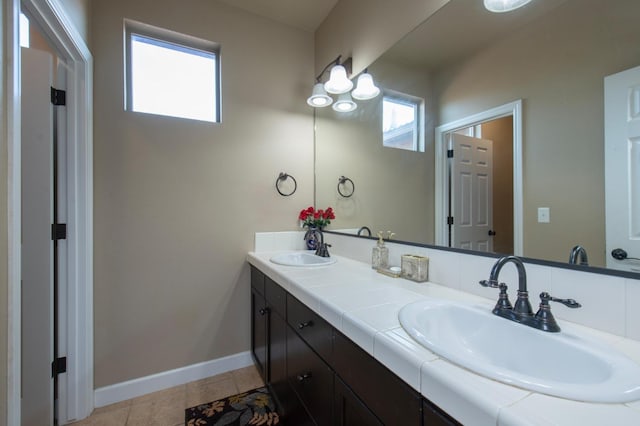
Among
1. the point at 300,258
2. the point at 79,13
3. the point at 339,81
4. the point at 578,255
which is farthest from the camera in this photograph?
the point at 300,258

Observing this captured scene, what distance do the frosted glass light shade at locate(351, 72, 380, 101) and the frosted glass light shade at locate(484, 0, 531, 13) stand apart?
2.52 feet

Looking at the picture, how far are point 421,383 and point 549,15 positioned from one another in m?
1.20

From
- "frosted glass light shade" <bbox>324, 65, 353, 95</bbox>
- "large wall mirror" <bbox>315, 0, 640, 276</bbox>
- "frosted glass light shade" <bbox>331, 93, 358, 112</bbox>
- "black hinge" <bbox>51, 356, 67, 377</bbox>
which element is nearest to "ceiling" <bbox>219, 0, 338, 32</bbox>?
"frosted glass light shade" <bbox>324, 65, 353, 95</bbox>

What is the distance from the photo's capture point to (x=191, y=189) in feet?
6.31

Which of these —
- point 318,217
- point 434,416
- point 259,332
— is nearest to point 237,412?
point 259,332

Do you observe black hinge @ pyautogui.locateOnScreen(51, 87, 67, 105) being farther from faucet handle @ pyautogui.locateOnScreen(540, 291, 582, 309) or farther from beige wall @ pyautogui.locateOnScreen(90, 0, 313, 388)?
faucet handle @ pyautogui.locateOnScreen(540, 291, 582, 309)

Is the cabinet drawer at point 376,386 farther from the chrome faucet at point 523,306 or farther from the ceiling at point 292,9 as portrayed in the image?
the ceiling at point 292,9

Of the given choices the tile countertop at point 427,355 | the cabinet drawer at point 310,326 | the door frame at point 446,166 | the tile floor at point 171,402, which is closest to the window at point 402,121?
the door frame at point 446,166

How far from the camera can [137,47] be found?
1.89 m

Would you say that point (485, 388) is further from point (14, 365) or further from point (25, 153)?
point (25, 153)

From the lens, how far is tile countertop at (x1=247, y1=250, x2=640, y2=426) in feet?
1.40

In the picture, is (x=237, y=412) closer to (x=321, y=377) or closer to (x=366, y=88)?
(x=321, y=377)

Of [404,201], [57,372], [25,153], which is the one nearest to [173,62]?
[25,153]

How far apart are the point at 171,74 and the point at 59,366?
197 cm
